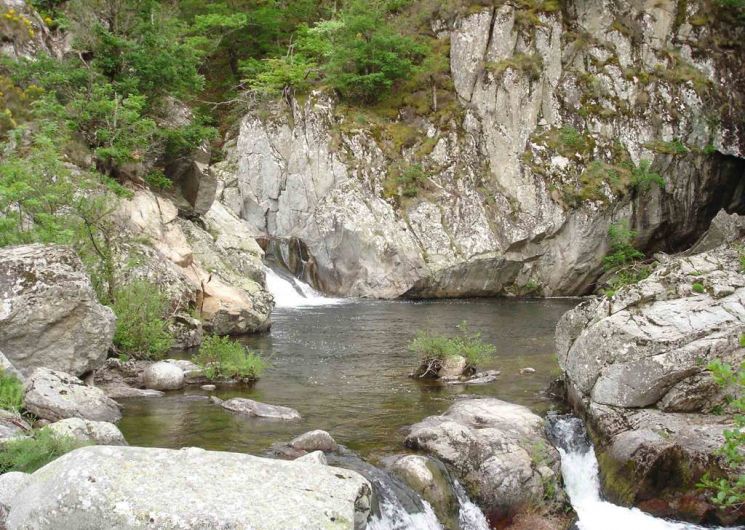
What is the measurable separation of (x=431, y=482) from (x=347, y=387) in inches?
219

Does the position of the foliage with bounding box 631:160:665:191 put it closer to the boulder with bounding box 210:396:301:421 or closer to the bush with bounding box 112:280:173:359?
the bush with bounding box 112:280:173:359

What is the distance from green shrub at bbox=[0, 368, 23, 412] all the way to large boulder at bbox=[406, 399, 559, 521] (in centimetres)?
620

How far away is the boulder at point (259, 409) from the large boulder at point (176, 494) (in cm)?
529

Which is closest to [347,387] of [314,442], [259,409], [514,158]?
[259,409]

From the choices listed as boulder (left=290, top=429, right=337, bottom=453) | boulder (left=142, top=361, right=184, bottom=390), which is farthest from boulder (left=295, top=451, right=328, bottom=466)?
boulder (left=142, top=361, right=184, bottom=390)

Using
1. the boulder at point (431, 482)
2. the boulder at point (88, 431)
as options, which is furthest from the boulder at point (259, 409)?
the boulder at point (88, 431)

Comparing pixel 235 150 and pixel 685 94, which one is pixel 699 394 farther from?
pixel 235 150

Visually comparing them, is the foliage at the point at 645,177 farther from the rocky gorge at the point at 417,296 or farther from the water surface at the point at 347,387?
the water surface at the point at 347,387

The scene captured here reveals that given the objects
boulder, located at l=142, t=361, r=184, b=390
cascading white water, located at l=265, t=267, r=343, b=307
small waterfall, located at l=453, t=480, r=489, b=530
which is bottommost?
cascading white water, located at l=265, t=267, r=343, b=307

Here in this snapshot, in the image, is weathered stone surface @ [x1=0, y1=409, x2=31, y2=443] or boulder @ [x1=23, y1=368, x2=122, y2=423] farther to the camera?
boulder @ [x1=23, y1=368, x2=122, y2=423]

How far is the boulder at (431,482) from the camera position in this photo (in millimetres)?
9766

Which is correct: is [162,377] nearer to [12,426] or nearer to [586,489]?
[12,426]

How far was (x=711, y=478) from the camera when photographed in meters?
10.2

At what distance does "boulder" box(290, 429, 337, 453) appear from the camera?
10812 millimetres
